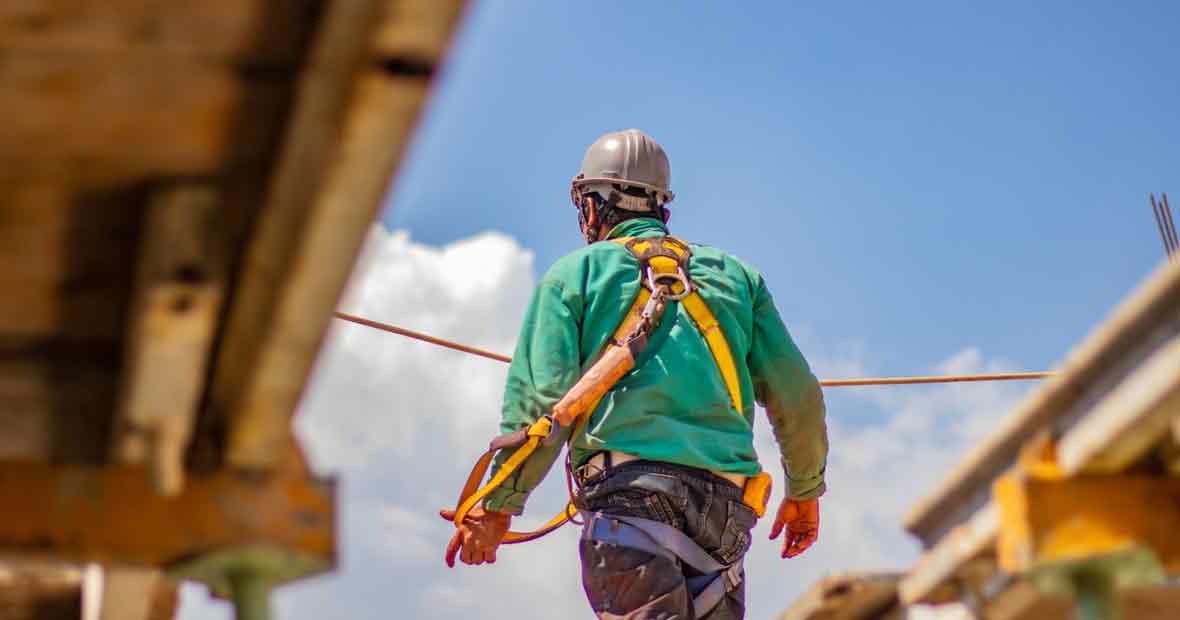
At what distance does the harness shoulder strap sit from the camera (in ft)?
21.8

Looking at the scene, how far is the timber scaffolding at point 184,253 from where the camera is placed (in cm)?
300

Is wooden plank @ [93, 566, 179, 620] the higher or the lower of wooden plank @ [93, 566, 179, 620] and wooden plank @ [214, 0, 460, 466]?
the lower

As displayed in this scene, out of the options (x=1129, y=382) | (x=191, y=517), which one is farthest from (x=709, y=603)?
(x=1129, y=382)

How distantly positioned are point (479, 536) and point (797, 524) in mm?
1252

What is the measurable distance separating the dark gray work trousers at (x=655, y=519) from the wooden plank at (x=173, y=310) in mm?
2849

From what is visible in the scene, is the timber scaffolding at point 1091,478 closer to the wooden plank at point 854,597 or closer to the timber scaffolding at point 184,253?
the wooden plank at point 854,597

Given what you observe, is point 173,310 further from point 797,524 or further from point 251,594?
point 797,524

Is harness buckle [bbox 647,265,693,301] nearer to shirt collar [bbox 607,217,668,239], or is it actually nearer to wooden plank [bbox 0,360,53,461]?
shirt collar [bbox 607,217,668,239]

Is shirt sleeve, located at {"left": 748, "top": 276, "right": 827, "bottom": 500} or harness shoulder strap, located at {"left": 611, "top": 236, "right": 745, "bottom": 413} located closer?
harness shoulder strap, located at {"left": 611, "top": 236, "right": 745, "bottom": 413}

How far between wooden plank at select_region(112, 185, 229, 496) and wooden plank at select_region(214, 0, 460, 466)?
0.07 metres

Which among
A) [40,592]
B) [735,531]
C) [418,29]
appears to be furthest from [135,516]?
[735,531]

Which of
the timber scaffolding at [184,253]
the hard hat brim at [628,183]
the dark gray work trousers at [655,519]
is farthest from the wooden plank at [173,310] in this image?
the hard hat brim at [628,183]

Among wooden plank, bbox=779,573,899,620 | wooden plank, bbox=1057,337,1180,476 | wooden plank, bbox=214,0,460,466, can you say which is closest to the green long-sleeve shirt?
wooden plank, bbox=779,573,899,620

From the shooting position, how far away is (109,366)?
374 centimetres
